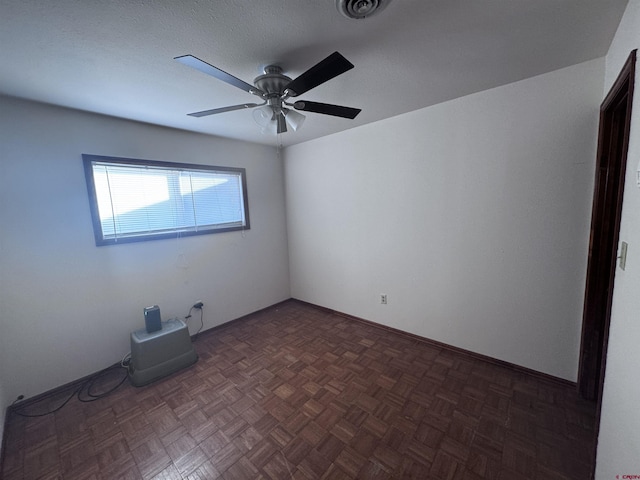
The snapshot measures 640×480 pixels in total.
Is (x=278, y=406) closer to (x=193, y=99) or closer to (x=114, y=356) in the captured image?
(x=114, y=356)

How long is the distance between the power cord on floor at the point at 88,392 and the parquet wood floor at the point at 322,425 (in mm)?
47

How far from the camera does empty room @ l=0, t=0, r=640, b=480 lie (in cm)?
118

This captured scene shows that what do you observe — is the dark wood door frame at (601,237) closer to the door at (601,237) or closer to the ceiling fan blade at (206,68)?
the door at (601,237)

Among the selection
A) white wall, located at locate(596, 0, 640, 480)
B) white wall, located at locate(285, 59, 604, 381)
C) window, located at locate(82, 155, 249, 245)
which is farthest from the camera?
window, located at locate(82, 155, 249, 245)

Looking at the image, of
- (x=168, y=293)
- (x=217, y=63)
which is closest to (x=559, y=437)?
(x=217, y=63)

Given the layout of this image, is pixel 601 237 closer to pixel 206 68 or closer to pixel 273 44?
pixel 273 44

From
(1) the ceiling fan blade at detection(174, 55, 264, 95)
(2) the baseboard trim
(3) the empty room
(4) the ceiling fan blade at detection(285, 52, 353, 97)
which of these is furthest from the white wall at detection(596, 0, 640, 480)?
(1) the ceiling fan blade at detection(174, 55, 264, 95)

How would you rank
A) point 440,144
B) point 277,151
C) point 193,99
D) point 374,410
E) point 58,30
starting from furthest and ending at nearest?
point 277,151
point 440,144
point 193,99
point 374,410
point 58,30

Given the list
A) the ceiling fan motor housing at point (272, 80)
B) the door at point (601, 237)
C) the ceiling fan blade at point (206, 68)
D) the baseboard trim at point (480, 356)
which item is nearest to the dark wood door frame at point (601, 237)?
the door at point (601, 237)

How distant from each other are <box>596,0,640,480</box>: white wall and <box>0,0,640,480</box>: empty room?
0.06 feet

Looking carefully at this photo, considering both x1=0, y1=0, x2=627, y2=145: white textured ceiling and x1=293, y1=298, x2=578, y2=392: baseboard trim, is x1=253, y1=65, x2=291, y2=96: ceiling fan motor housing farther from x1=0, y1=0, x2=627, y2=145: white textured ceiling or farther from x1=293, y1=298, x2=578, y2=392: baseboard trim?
x1=293, y1=298, x2=578, y2=392: baseboard trim

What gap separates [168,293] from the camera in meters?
2.60

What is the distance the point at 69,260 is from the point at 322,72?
2.46 meters

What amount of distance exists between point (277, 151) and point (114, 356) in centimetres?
297
